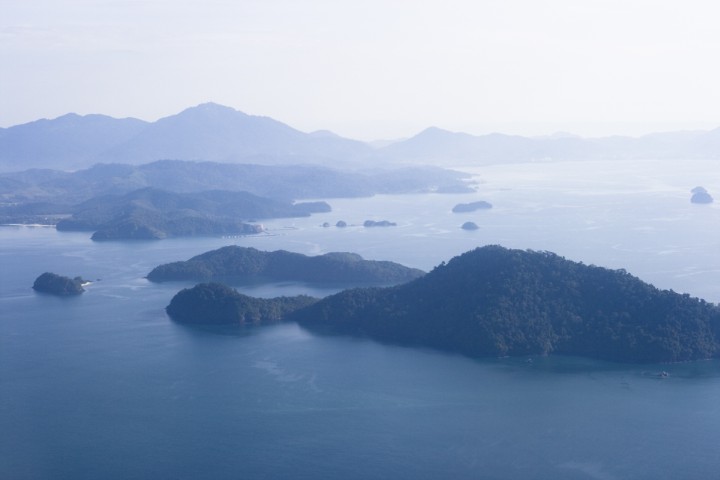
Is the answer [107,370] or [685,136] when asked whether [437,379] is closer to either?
[107,370]

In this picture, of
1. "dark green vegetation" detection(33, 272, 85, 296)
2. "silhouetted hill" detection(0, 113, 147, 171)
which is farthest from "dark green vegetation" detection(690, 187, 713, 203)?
"silhouetted hill" detection(0, 113, 147, 171)

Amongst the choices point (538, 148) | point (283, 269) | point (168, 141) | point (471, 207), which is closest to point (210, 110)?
point (168, 141)

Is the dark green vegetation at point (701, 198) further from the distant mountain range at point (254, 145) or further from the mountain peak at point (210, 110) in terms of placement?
the mountain peak at point (210, 110)

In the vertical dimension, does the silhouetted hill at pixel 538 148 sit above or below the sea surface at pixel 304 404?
above

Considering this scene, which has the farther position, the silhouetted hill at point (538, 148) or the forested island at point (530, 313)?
the silhouetted hill at point (538, 148)

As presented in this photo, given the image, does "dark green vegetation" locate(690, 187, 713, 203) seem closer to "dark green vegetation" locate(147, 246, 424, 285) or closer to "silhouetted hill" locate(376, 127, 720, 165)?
"dark green vegetation" locate(147, 246, 424, 285)

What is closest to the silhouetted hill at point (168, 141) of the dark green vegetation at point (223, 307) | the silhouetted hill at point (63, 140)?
the silhouetted hill at point (63, 140)
